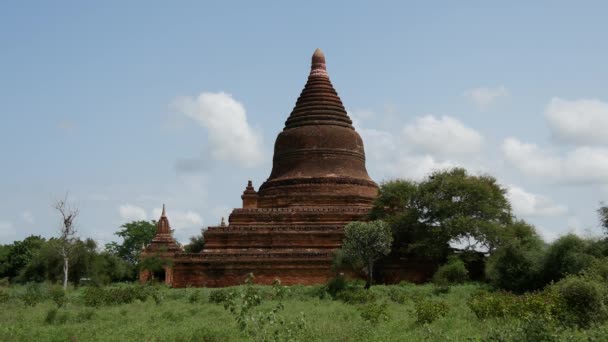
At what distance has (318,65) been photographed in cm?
3675

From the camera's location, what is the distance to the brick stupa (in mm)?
27812

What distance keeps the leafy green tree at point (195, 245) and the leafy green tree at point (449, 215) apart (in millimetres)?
16283

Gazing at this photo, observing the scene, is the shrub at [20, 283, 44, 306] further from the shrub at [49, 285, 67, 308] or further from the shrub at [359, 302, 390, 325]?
the shrub at [359, 302, 390, 325]

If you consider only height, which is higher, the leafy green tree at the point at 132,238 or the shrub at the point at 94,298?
the leafy green tree at the point at 132,238

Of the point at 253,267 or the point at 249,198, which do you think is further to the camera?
the point at 249,198

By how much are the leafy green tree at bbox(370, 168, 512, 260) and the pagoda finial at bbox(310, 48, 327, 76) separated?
10126 mm

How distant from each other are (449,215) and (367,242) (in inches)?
161

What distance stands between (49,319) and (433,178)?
16.3m

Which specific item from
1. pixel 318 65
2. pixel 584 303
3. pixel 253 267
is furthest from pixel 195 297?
pixel 318 65

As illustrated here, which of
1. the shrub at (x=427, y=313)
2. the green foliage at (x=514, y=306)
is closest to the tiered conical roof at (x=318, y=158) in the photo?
the shrub at (x=427, y=313)

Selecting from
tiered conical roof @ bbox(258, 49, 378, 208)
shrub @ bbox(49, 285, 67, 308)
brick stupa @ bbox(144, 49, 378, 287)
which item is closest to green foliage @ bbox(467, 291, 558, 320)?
shrub @ bbox(49, 285, 67, 308)

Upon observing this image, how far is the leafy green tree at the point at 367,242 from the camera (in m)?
24.5

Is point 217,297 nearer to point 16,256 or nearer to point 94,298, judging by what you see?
point 94,298

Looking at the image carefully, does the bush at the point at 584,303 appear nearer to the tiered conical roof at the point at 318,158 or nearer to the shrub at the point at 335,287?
the shrub at the point at 335,287
